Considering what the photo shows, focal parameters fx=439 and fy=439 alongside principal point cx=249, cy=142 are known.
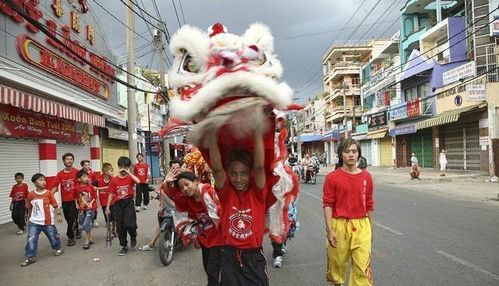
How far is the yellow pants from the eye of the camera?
3.94 meters

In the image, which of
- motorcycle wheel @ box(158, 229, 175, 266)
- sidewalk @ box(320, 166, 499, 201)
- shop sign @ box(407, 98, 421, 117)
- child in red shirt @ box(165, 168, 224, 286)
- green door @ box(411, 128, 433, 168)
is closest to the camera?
child in red shirt @ box(165, 168, 224, 286)

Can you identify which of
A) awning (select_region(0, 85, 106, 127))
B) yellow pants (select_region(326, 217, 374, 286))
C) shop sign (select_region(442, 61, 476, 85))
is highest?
shop sign (select_region(442, 61, 476, 85))

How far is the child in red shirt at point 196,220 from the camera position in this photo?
3654mm

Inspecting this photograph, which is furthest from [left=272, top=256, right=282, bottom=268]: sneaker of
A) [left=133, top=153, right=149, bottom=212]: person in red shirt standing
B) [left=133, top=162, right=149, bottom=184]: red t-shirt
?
[left=133, top=162, right=149, bottom=184]: red t-shirt

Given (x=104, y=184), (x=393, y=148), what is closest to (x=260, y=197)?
(x=104, y=184)

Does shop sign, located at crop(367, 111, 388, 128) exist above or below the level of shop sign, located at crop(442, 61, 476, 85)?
below

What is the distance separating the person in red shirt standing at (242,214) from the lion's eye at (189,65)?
0.51 meters

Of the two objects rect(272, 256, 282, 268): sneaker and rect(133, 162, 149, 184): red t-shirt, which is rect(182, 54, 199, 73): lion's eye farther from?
rect(133, 162, 149, 184): red t-shirt

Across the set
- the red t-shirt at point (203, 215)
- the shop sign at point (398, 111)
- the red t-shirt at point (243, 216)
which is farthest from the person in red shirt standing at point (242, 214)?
the shop sign at point (398, 111)

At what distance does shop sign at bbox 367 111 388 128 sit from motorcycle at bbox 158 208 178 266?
31.6 m

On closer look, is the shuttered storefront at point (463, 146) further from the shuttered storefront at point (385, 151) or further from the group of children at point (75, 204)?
the group of children at point (75, 204)

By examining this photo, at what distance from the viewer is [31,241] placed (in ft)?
23.0

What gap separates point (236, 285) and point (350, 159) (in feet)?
5.87

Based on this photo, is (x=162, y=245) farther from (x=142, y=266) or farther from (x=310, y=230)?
(x=310, y=230)
